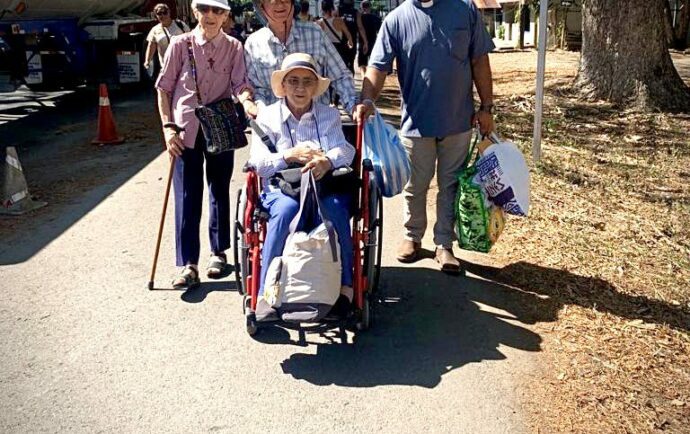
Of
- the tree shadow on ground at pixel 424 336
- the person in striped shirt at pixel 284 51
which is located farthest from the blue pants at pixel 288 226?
the person in striped shirt at pixel 284 51

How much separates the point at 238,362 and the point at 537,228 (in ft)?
9.63

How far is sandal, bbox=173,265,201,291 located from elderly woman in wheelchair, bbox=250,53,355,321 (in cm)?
88

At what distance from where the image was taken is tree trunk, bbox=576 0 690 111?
33.5 feet

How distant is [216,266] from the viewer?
4.89m

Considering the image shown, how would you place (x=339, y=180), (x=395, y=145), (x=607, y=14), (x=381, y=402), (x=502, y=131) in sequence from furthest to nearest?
(x=607, y=14) < (x=502, y=131) < (x=395, y=145) < (x=339, y=180) < (x=381, y=402)

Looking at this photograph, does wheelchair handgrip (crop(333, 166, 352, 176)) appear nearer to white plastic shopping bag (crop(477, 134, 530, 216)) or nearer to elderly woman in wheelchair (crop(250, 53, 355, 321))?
elderly woman in wheelchair (crop(250, 53, 355, 321))

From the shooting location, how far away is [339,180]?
4016 mm

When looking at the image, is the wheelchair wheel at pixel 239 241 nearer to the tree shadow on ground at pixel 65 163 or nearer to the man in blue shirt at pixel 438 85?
the man in blue shirt at pixel 438 85

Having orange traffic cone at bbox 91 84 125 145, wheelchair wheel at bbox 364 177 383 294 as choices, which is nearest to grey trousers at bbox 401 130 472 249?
wheelchair wheel at bbox 364 177 383 294

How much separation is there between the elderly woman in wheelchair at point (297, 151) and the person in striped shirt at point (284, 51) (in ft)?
0.79

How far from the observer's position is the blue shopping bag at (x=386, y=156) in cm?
434

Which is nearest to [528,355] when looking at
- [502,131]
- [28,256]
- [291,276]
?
[291,276]

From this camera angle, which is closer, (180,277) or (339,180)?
(339,180)

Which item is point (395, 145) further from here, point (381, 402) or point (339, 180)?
point (381, 402)
